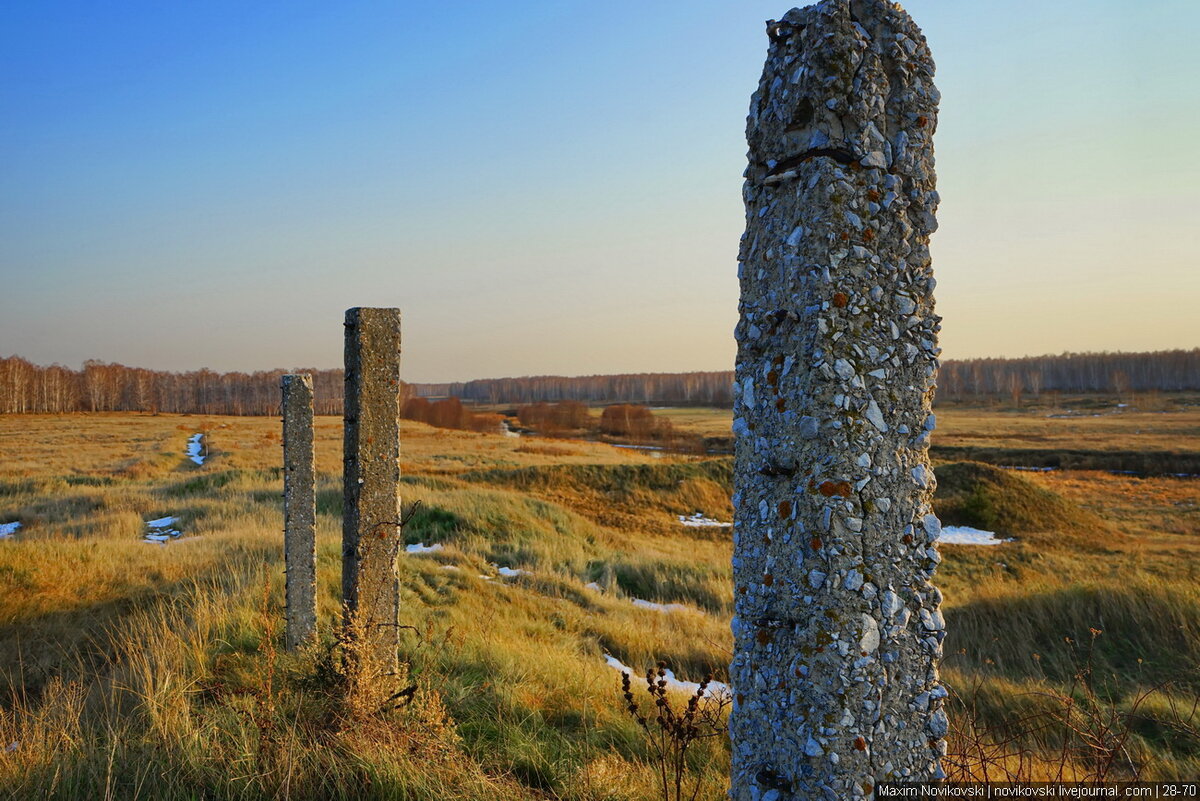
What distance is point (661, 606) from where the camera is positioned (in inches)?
402

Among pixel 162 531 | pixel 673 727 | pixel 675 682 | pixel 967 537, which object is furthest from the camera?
pixel 967 537

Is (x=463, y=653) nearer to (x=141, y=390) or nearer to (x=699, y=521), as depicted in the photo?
(x=699, y=521)

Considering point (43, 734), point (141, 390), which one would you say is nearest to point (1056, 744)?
point (43, 734)

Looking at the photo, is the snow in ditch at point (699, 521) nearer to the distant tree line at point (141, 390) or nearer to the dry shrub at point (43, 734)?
the dry shrub at point (43, 734)

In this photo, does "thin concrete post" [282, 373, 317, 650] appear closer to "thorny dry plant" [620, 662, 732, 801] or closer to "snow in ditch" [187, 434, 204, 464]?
"thorny dry plant" [620, 662, 732, 801]

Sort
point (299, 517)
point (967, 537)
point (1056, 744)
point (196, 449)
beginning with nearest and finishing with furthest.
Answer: point (1056, 744), point (299, 517), point (967, 537), point (196, 449)

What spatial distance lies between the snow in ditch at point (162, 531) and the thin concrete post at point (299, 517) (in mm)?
7617

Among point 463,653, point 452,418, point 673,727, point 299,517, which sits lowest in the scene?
point 452,418

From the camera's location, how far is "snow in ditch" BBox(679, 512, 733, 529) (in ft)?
70.9

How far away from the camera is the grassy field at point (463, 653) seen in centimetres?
312

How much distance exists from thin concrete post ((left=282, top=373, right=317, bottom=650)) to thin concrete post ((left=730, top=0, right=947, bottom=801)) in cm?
451

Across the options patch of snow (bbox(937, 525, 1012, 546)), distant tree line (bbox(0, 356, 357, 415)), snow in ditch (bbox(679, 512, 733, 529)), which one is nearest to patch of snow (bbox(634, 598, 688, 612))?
snow in ditch (bbox(679, 512, 733, 529))

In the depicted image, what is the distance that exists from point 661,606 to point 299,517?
6.43m

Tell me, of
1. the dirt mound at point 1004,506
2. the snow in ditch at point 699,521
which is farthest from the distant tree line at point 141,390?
the dirt mound at point 1004,506
